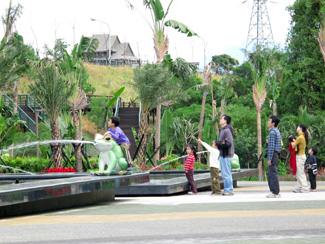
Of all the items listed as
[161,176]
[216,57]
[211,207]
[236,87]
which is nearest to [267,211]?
[211,207]

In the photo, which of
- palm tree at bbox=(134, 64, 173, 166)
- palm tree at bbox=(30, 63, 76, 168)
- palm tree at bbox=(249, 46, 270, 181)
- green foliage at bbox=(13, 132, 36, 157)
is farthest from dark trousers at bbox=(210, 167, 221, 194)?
green foliage at bbox=(13, 132, 36, 157)

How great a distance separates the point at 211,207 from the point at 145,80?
51.1 feet

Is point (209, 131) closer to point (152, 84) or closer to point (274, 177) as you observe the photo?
point (152, 84)

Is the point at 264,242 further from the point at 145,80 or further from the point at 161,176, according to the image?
the point at 145,80

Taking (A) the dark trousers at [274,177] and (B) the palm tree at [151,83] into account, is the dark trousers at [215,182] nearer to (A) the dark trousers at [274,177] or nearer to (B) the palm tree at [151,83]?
(A) the dark trousers at [274,177]

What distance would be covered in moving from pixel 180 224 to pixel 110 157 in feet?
15.3

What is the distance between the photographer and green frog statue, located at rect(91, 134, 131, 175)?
1251 cm

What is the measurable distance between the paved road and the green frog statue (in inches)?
52.8

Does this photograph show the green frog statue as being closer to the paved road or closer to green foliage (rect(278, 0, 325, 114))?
the paved road

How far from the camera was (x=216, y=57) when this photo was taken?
92.8 metres

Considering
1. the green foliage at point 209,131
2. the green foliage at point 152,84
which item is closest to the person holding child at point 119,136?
the green foliage at point 152,84

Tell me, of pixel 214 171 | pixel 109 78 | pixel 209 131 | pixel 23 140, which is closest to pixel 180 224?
pixel 214 171

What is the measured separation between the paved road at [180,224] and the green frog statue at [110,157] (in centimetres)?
134

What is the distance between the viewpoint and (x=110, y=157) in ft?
41.4
